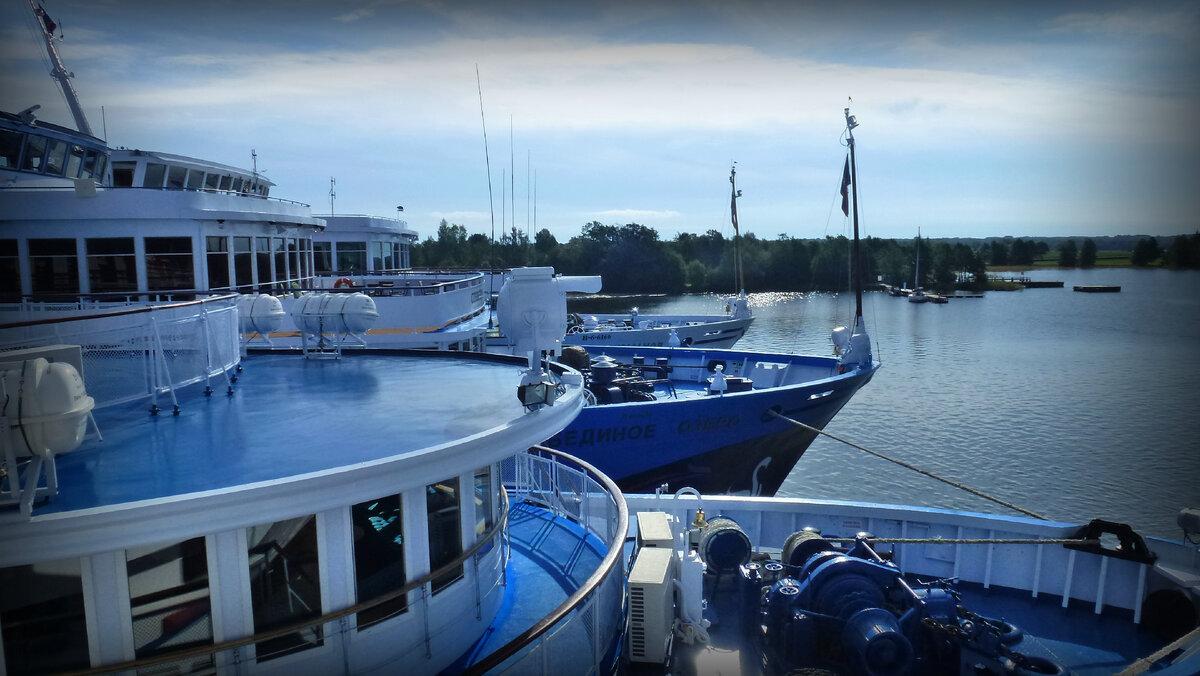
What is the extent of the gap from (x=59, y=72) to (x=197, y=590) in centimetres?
2094

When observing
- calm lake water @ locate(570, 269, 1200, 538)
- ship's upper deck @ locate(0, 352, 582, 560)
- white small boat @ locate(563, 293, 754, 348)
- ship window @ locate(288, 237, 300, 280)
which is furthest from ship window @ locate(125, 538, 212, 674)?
white small boat @ locate(563, 293, 754, 348)

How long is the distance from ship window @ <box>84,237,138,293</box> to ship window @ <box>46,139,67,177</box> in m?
4.02

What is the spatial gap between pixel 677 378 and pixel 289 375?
1451cm

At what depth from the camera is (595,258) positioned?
105m

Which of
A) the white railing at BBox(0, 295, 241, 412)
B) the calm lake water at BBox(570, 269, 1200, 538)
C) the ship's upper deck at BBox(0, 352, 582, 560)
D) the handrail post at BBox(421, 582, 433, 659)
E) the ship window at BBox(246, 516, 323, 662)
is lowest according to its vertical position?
the calm lake water at BBox(570, 269, 1200, 538)

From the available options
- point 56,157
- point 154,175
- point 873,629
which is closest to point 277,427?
point 873,629

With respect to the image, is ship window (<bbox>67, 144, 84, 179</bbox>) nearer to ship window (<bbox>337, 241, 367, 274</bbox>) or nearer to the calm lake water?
ship window (<bbox>337, 241, 367, 274</bbox>)

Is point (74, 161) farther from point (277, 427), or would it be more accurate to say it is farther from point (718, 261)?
point (718, 261)

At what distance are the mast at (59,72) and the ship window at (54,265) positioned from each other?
20.8 feet

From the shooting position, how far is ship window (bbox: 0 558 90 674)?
4.07 metres

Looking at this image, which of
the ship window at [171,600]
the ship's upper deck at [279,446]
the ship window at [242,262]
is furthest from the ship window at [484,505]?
the ship window at [242,262]

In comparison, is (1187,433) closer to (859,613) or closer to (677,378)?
(677,378)

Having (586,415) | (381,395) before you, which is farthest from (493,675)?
(586,415)

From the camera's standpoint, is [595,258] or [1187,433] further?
[595,258]
